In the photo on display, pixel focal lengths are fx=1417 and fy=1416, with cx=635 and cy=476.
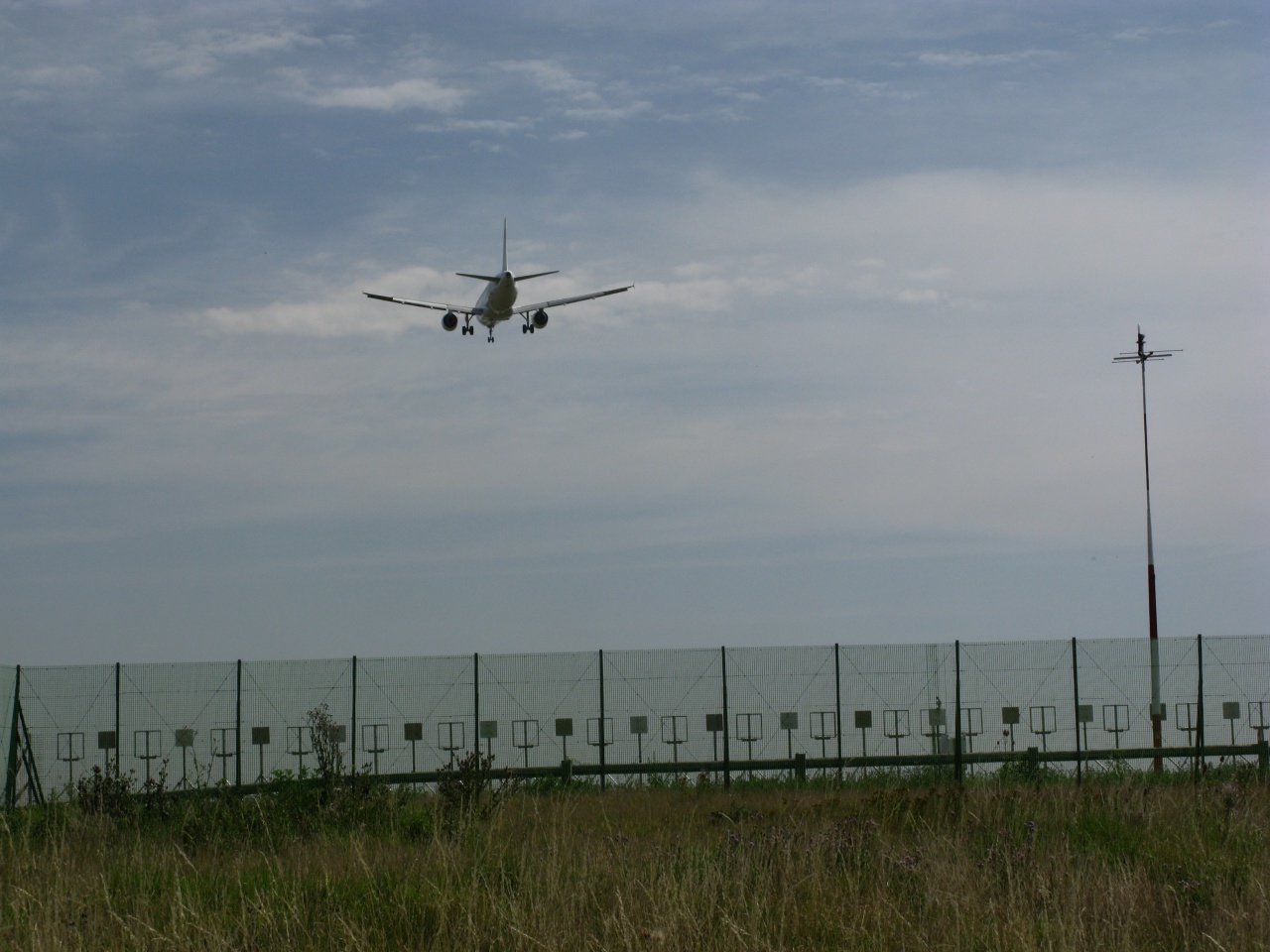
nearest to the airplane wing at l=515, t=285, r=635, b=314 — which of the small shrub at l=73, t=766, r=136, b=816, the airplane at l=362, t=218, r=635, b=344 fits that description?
the airplane at l=362, t=218, r=635, b=344

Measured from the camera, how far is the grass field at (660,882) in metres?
10.2

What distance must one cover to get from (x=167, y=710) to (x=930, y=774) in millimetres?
15477

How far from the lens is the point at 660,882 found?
36.1 feet

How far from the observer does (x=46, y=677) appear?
2922cm

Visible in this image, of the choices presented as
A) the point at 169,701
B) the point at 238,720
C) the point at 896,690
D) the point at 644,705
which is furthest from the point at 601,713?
the point at 169,701

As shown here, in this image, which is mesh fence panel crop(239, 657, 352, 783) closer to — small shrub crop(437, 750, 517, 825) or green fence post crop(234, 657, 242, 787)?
green fence post crop(234, 657, 242, 787)

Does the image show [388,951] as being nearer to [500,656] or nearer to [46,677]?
[500,656]

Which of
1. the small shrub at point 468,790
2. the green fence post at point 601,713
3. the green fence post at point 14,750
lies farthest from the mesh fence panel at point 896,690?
the green fence post at point 14,750

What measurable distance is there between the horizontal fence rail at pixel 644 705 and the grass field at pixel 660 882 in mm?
11089

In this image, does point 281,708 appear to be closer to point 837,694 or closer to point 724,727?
point 724,727

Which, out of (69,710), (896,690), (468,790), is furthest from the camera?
(69,710)

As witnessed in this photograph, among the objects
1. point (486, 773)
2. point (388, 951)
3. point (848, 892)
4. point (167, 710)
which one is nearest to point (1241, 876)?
point (848, 892)

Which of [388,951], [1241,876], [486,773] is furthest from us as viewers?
[486,773]

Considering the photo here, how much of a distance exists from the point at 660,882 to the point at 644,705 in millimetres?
17853
